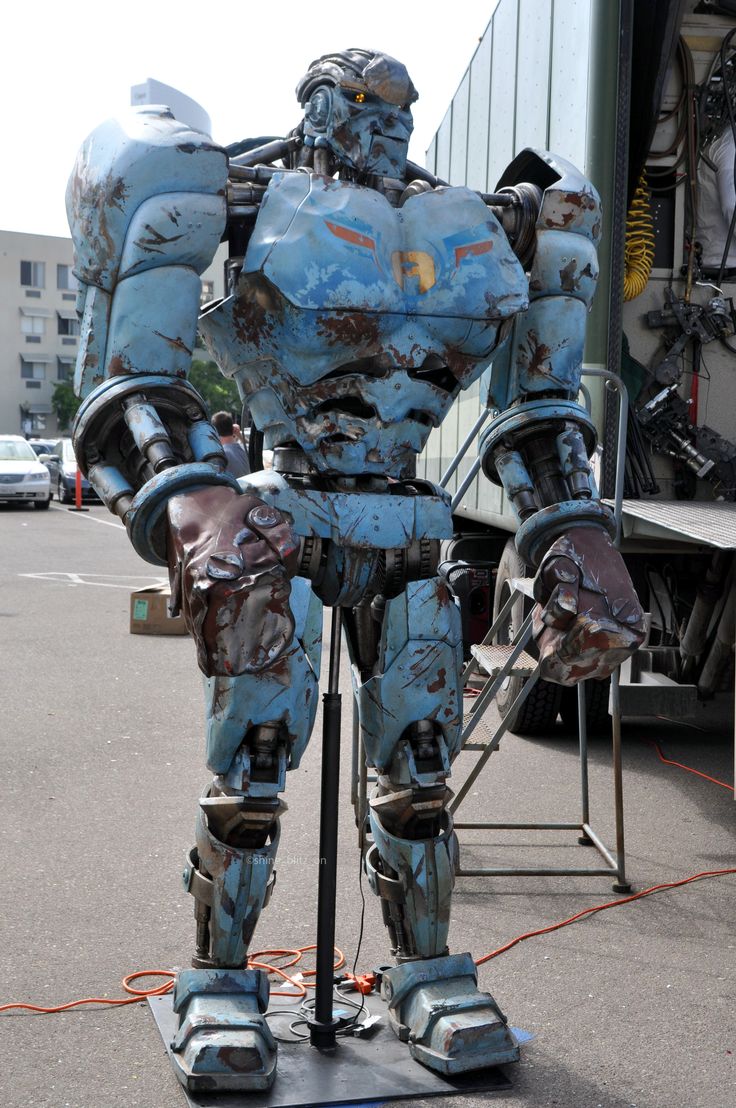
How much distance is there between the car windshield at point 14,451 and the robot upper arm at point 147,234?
21.4m

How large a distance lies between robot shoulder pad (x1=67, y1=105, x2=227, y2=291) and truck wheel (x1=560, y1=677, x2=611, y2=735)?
3.80 meters

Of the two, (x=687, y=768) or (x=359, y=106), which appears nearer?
(x=359, y=106)

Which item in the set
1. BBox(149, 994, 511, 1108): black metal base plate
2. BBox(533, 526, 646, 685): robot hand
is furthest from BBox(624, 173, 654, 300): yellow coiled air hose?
BBox(149, 994, 511, 1108): black metal base plate

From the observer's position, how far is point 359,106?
2941 millimetres

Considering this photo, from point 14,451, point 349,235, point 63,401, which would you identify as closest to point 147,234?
point 349,235

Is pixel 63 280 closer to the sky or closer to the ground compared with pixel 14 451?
closer to the sky

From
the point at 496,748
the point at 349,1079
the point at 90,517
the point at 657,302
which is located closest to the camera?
the point at 349,1079

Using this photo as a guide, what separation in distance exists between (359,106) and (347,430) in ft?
2.51

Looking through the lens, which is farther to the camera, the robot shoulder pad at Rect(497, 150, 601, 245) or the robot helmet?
the robot shoulder pad at Rect(497, 150, 601, 245)

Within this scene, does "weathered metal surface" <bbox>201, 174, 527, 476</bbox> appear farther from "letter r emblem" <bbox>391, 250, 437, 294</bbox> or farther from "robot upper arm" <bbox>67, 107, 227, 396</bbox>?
"robot upper arm" <bbox>67, 107, 227, 396</bbox>

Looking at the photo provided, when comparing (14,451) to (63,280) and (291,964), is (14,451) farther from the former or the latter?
(63,280)

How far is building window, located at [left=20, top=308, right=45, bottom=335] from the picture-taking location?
182 ft

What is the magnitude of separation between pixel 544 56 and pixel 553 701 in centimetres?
325

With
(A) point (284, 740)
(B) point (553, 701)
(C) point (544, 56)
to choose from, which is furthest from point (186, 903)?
(C) point (544, 56)
